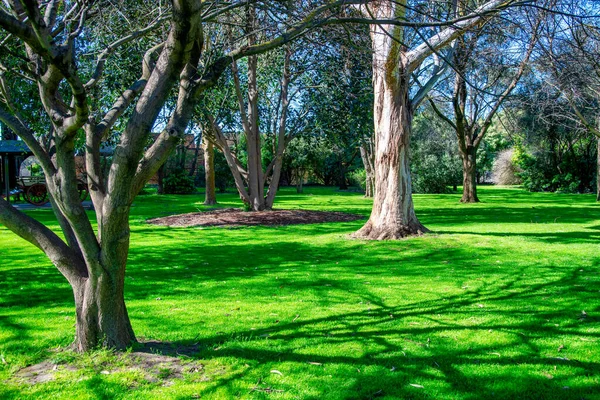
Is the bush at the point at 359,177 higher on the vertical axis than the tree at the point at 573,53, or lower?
lower

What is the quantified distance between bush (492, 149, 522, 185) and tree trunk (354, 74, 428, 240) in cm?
3875

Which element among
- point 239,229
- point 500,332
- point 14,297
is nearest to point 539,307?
point 500,332

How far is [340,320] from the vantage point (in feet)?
17.8

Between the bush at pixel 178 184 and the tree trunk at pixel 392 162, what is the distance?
898 inches

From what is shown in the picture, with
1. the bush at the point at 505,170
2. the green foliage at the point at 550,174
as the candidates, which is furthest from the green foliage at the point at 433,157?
the bush at the point at 505,170

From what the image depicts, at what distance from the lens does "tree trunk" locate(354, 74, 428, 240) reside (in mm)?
11383

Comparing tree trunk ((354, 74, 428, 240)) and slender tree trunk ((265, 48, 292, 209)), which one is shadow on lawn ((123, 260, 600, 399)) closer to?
tree trunk ((354, 74, 428, 240))

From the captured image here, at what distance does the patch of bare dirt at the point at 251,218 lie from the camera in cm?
1533

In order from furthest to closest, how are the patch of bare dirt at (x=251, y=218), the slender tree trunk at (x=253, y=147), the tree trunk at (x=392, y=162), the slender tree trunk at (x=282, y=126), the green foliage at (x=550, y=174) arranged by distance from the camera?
the green foliage at (x=550, y=174), the slender tree trunk at (x=282, y=126), the slender tree trunk at (x=253, y=147), the patch of bare dirt at (x=251, y=218), the tree trunk at (x=392, y=162)

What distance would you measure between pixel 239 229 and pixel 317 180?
109 ft

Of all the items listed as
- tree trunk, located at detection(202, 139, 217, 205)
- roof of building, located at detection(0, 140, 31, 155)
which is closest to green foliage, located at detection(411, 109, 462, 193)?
tree trunk, located at detection(202, 139, 217, 205)

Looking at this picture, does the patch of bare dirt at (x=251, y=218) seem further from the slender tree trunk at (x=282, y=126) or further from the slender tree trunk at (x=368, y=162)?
the slender tree trunk at (x=368, y=162)

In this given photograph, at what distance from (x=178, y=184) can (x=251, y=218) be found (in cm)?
1820

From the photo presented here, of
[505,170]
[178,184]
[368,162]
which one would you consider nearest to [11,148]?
[178,184]
